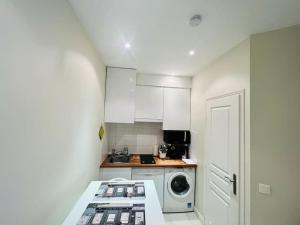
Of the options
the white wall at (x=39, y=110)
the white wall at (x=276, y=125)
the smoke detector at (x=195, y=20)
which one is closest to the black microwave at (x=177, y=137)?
the white wall at (x=276, y=125)

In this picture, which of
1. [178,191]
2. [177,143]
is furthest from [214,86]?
[178,191]

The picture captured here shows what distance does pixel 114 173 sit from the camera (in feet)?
8.52

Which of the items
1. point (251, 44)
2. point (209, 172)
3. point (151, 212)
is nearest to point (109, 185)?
point (151, 212)

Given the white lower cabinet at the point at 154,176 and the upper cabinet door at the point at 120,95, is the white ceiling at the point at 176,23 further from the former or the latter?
the white lower cabinet at the point at 154,176

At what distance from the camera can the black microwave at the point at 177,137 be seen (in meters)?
3.17

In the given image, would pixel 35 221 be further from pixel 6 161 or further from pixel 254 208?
pixel 254 208

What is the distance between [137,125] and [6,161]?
8.86 ft

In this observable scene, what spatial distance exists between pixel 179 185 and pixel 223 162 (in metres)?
1.23

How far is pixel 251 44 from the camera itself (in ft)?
5.31

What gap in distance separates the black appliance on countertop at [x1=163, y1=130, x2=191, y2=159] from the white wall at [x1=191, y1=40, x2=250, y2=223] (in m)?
0.18

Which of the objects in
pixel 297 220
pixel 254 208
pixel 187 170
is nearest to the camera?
pixel 297 220

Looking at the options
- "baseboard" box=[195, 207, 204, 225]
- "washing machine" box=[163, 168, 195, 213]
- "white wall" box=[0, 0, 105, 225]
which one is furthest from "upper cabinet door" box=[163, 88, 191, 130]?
"white wall" box=[0, 0, 105, 225]

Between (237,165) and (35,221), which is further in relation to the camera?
(237,165)

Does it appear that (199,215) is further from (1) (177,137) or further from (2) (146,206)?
(2) (146,206)
